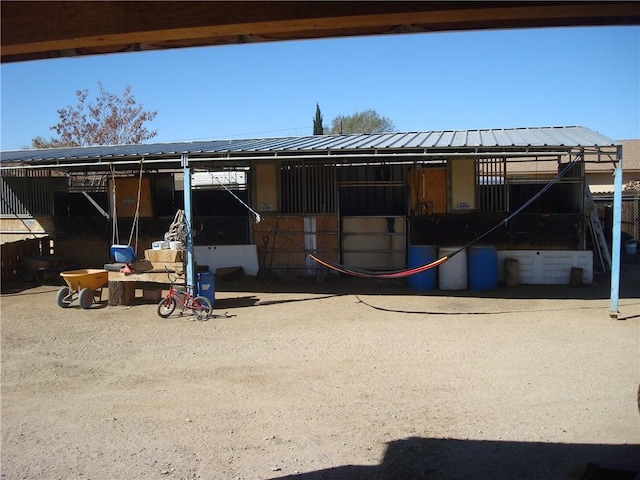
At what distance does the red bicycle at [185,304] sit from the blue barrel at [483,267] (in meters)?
5.28

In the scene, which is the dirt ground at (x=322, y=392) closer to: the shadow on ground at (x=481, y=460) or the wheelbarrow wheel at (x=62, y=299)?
the shadow on ground at (x=481, y=460)

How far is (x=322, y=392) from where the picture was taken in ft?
18.4

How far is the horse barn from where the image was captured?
11.8m

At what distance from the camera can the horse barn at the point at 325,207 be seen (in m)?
11.8

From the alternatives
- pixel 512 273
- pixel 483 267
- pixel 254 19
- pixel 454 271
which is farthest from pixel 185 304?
pixel 254 19

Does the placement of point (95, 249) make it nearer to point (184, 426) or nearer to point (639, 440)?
point (184, 426)

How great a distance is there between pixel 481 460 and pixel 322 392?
193 cm

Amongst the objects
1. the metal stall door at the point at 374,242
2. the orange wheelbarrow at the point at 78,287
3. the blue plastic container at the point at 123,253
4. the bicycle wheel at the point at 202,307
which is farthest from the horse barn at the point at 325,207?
the bicycle wheel at the point at 202,307

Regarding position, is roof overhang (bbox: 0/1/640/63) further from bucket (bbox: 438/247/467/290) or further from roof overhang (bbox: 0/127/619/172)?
bucket (bbox: 438/247/467/290)

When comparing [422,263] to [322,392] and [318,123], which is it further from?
[318,123]

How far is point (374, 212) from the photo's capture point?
1320 cm

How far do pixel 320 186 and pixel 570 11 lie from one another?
10751mm

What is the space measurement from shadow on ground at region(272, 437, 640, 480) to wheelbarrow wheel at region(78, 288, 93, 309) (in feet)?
24.3

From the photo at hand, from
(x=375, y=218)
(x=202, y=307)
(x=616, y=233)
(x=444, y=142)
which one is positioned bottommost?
(x=202, y=307)
